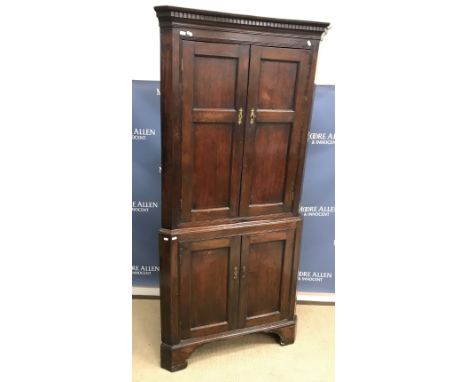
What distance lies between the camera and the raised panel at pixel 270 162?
6.15 feet

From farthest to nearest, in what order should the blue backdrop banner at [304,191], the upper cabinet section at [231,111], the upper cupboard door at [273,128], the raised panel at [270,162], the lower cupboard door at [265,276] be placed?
the blue backdrop banner at [304,191]
the lower cupboard door at [265,276]
the raised panel at [270,162]
the upper cupboard door at [273,128]
the upper cabinet section at [231,111]

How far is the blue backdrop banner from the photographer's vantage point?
93.3 inches

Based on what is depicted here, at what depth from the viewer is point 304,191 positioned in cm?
253

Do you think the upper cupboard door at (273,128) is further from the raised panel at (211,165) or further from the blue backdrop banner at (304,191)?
the blue backdrop banner at (304,191)

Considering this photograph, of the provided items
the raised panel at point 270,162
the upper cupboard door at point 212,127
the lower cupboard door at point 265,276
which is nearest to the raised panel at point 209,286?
the lower cupboard door at point 265,276

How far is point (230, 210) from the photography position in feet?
6.31

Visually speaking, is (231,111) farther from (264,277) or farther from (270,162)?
(264,277)

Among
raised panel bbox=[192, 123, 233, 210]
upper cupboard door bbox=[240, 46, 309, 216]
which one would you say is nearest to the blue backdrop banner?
upper cupboard door bbox=[240, 46, 309, 216]

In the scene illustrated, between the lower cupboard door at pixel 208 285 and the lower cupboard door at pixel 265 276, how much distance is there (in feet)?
0.18

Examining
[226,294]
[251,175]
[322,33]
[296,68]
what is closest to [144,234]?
[226,294]

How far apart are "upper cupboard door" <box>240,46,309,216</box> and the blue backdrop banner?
479 millimetres

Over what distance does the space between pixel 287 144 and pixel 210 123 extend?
1.45ft

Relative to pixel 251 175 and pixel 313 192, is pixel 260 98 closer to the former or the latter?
pixel 251 175

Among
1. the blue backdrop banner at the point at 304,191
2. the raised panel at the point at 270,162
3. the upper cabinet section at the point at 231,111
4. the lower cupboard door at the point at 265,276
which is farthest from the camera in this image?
the blue backdrop banner at the point at 304,191
